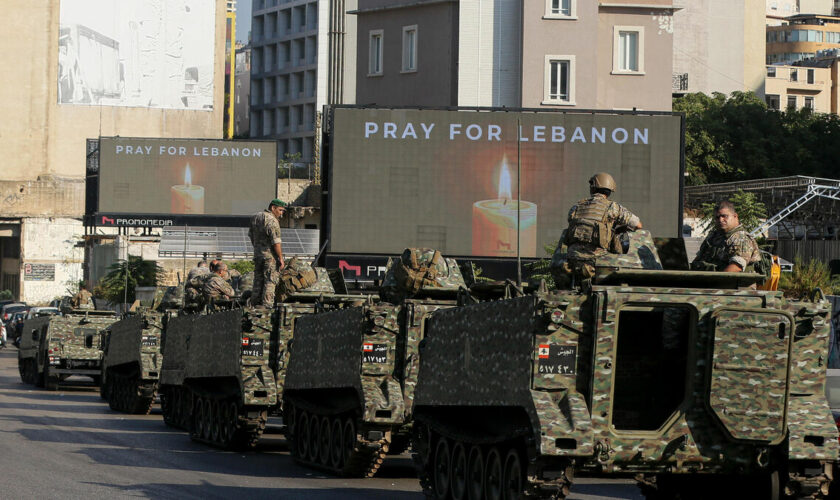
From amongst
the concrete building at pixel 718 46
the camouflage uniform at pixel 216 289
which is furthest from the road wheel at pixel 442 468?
the concrete building at pixel 718 46

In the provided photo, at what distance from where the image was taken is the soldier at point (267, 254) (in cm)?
1883

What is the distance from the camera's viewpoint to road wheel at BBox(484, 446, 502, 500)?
1106 cm

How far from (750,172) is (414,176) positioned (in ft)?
124

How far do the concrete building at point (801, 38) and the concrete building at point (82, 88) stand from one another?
5105 centimetres

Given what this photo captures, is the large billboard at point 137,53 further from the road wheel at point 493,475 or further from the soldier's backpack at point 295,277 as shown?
the road wheel at point 493,475

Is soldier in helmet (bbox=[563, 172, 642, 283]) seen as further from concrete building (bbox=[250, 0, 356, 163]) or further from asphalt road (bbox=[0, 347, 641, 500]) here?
concrete building (bbox=[250, 0, 356, 163])

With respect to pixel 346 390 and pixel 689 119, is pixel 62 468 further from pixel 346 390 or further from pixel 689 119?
pixel 689 119

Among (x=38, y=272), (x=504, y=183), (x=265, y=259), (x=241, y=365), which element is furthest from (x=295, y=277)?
(x=38, y=272)

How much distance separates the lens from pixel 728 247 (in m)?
12.1

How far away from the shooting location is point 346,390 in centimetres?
1541

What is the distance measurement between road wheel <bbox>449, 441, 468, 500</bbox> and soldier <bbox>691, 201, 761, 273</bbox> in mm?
2426

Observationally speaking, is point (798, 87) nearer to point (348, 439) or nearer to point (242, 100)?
point (242, 100)

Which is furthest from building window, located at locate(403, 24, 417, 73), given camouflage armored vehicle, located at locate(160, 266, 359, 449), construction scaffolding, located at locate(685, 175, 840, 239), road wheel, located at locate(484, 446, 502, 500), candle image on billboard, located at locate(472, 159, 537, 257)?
road wheel, located at locate(484, 446, 502, 500)

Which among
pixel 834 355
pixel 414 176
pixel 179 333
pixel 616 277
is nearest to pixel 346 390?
pixel 616 277
